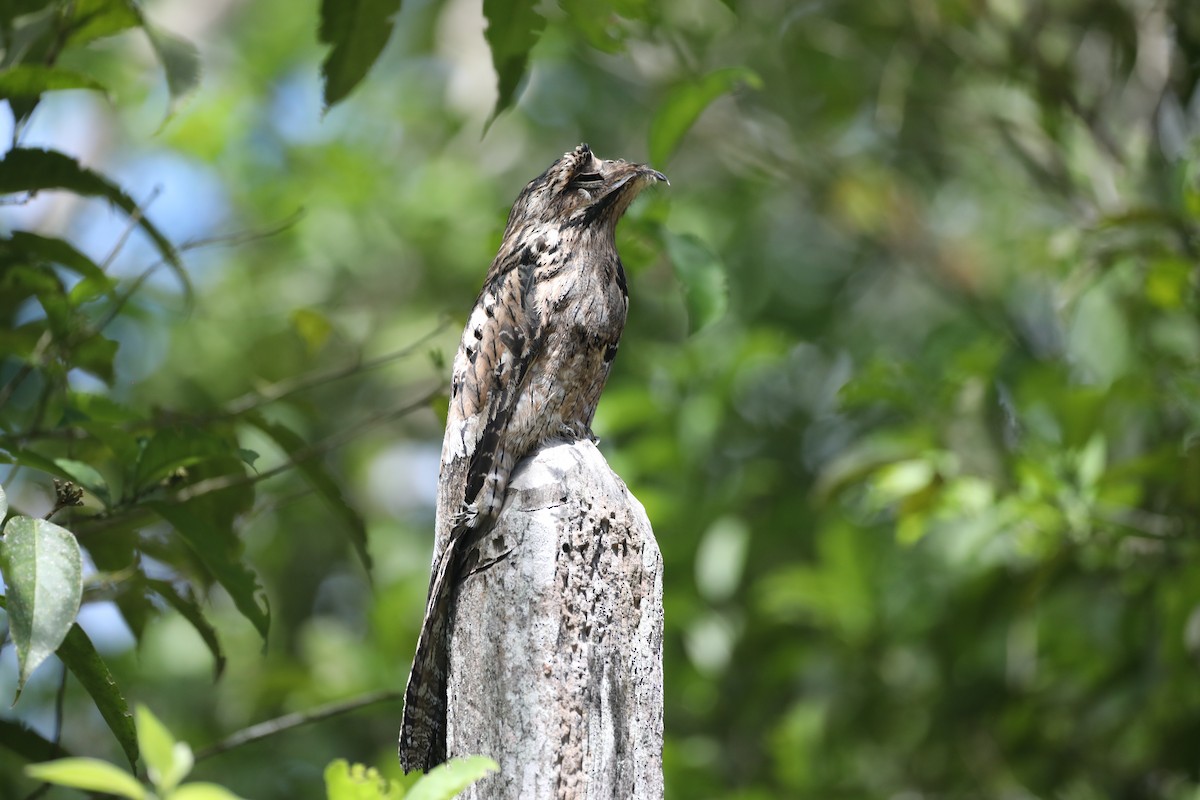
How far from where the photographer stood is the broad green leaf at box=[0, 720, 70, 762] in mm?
2191

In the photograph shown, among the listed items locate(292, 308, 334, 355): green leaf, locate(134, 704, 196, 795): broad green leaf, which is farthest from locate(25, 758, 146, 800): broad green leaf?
locate(292, 308, 334, 355): green leaf

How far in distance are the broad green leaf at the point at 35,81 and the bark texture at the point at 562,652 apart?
3.83 feet

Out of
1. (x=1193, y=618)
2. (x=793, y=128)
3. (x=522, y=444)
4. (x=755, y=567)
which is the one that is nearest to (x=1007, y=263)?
(x=793, y=128)

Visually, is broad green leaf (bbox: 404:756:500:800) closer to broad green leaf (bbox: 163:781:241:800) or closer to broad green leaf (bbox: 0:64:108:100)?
broad green leaf (bbox: 163:781:241:800)

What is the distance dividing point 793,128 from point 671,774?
3440 mm

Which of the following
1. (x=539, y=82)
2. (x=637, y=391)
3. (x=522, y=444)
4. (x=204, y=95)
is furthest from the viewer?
(x=539, y=82)

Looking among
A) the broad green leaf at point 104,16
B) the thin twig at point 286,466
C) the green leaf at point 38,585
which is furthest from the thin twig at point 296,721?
the broad green leaf at point 104,16

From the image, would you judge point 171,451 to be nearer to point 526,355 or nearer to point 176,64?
point 526,355

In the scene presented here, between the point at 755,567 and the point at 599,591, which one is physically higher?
the point at 755,567

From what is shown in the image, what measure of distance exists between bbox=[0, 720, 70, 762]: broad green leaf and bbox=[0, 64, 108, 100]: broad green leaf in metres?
1.17

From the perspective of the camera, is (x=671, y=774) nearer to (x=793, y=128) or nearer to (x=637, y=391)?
(x=637, y=391)

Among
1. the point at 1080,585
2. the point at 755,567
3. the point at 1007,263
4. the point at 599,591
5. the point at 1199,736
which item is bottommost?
the point at 1199,736

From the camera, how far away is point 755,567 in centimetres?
625

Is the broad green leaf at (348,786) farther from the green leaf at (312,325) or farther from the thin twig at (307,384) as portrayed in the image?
the green leaf at (312,325)
